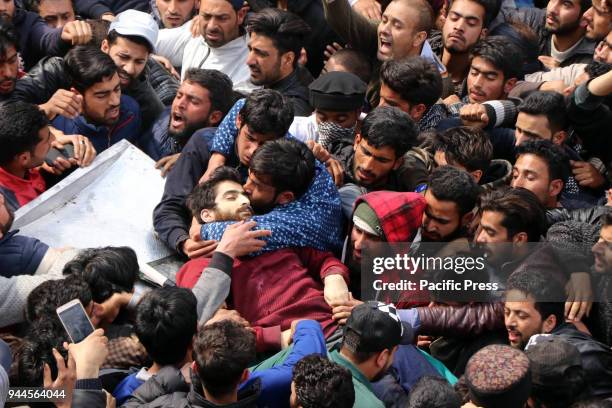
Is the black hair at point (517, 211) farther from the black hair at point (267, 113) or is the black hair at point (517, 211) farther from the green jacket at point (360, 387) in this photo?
the green jacket at point (360, 387)

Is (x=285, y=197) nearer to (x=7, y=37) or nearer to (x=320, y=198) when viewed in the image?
(x=320, y=198)

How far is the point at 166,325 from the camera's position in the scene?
5941mm

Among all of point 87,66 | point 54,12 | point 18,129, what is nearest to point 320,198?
point 18,129

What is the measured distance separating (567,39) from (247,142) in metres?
2.90

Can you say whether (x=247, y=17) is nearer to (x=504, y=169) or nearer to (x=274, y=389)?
(x=504, y=169)

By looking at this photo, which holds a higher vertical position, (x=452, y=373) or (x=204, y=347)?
(x=204, y=347)

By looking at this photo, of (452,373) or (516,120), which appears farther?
(516,120)

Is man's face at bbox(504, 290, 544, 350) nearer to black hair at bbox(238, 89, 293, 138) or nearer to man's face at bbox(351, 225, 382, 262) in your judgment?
man's face at bbox(351, 225, 382, 262)

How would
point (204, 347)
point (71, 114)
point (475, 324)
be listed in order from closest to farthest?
point (204, 347)
point (475, 324)
point (71, 114)

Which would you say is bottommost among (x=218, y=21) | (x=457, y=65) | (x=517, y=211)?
(x=457, y=65)

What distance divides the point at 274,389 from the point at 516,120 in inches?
121

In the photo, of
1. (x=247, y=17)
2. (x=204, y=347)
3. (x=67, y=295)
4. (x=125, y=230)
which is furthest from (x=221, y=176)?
(x=247, y=17)

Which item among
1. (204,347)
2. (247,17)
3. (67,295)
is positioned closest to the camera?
(204,347)

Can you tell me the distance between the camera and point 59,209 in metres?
7.46
